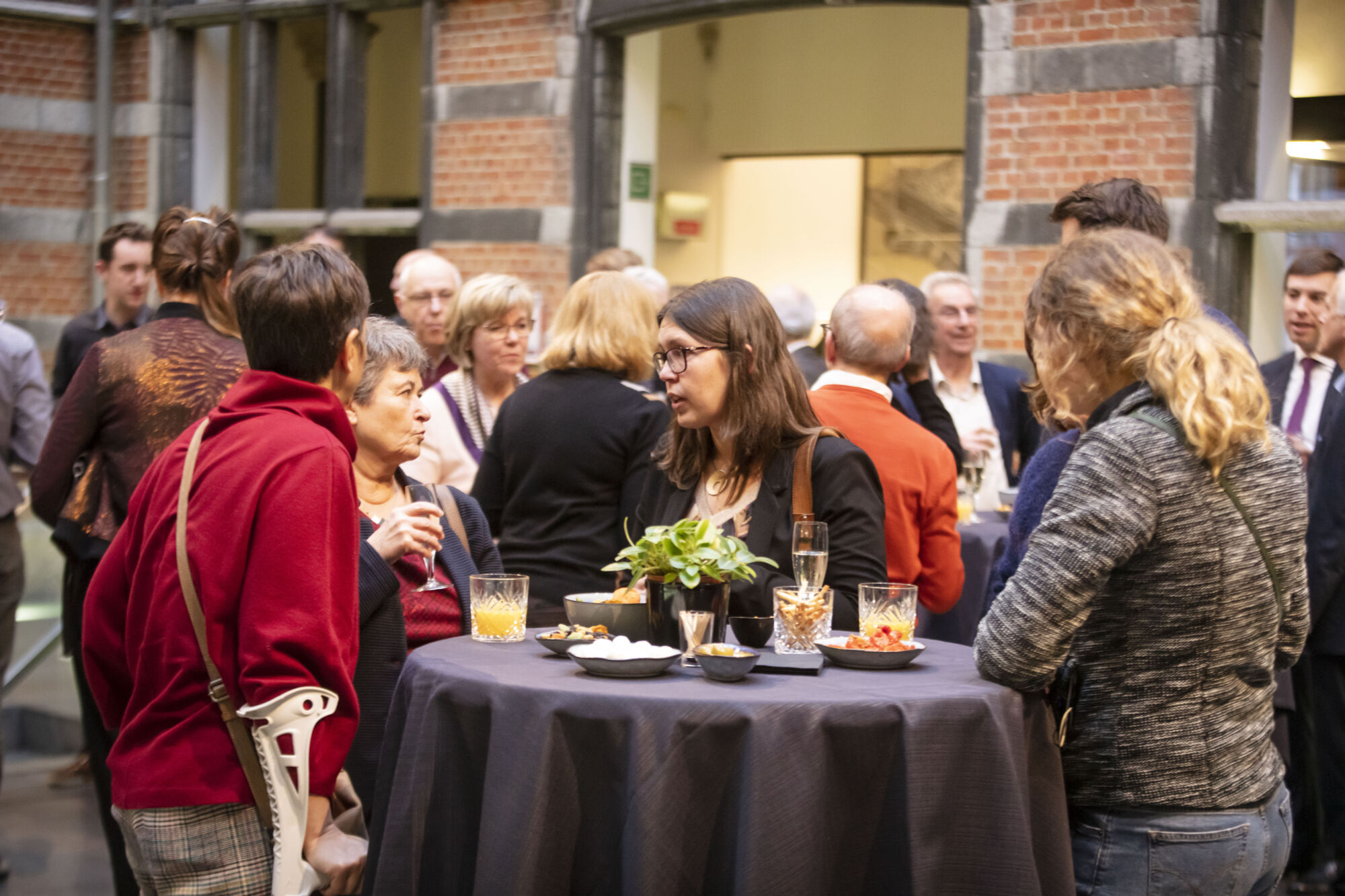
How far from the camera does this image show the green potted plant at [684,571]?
8.26 feet

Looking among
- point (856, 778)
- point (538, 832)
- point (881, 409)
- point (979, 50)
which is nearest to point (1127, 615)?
point (856, 778)

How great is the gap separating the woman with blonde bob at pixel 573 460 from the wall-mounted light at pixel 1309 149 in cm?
400

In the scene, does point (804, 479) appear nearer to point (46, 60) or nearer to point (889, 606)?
point (889, 606)

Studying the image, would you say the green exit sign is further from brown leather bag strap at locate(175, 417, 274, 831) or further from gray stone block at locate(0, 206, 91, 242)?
brown leather bag strap at locate(175, 417, 274, 831)

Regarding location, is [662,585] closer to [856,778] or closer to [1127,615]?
[856,778]

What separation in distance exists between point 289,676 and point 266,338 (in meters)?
0.52

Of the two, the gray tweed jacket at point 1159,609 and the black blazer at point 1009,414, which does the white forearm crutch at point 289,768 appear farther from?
the black blazer at point 1009,414

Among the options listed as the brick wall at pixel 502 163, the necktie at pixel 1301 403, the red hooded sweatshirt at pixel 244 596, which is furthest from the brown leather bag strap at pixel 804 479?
the brick wall at pixel 502 163

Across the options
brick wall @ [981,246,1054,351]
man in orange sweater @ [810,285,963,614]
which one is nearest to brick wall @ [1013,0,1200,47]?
brick wall @ [981,246,1054,351]

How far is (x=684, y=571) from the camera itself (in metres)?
2.51

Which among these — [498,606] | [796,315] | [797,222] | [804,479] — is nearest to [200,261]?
[498,606]

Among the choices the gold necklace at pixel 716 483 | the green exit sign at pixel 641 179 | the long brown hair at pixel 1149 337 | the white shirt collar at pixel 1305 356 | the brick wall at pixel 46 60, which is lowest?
the gold necklace at pixel 716 483

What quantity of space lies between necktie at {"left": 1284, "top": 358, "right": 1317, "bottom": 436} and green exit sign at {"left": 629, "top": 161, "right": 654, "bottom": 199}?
13.5ft

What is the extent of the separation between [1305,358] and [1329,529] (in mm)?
1448
